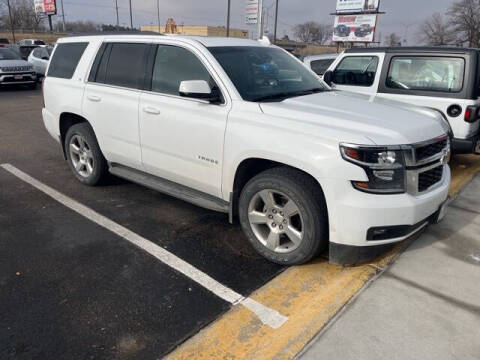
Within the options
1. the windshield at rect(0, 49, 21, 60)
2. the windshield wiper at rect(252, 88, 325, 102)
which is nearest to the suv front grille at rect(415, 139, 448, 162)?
the windshield wiper at rect(252, 88, 325, 102)

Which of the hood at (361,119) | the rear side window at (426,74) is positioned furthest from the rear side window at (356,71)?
the hood at (361,119)

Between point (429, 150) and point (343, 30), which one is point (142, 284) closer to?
point (429, 150)

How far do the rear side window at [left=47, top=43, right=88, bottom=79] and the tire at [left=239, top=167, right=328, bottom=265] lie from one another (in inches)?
121

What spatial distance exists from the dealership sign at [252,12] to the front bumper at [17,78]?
14.3 m

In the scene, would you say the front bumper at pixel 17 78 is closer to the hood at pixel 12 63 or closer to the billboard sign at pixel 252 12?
the hood at pixel 12 63

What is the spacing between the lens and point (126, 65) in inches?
178

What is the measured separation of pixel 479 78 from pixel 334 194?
4075 mm

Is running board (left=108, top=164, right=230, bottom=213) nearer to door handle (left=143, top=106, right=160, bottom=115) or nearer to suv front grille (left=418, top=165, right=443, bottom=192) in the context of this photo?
door handle (left=143, top=106, right=160, bottom=115)

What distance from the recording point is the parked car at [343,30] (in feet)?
122

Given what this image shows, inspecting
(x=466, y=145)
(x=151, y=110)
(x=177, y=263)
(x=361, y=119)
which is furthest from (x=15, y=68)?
(x=361, y=119)

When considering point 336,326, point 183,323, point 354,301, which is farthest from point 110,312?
point 354,301

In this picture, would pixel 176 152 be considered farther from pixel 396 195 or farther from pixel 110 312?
pixel 396 195

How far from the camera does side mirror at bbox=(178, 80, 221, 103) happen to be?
11.2 ft

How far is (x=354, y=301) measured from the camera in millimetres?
2939
